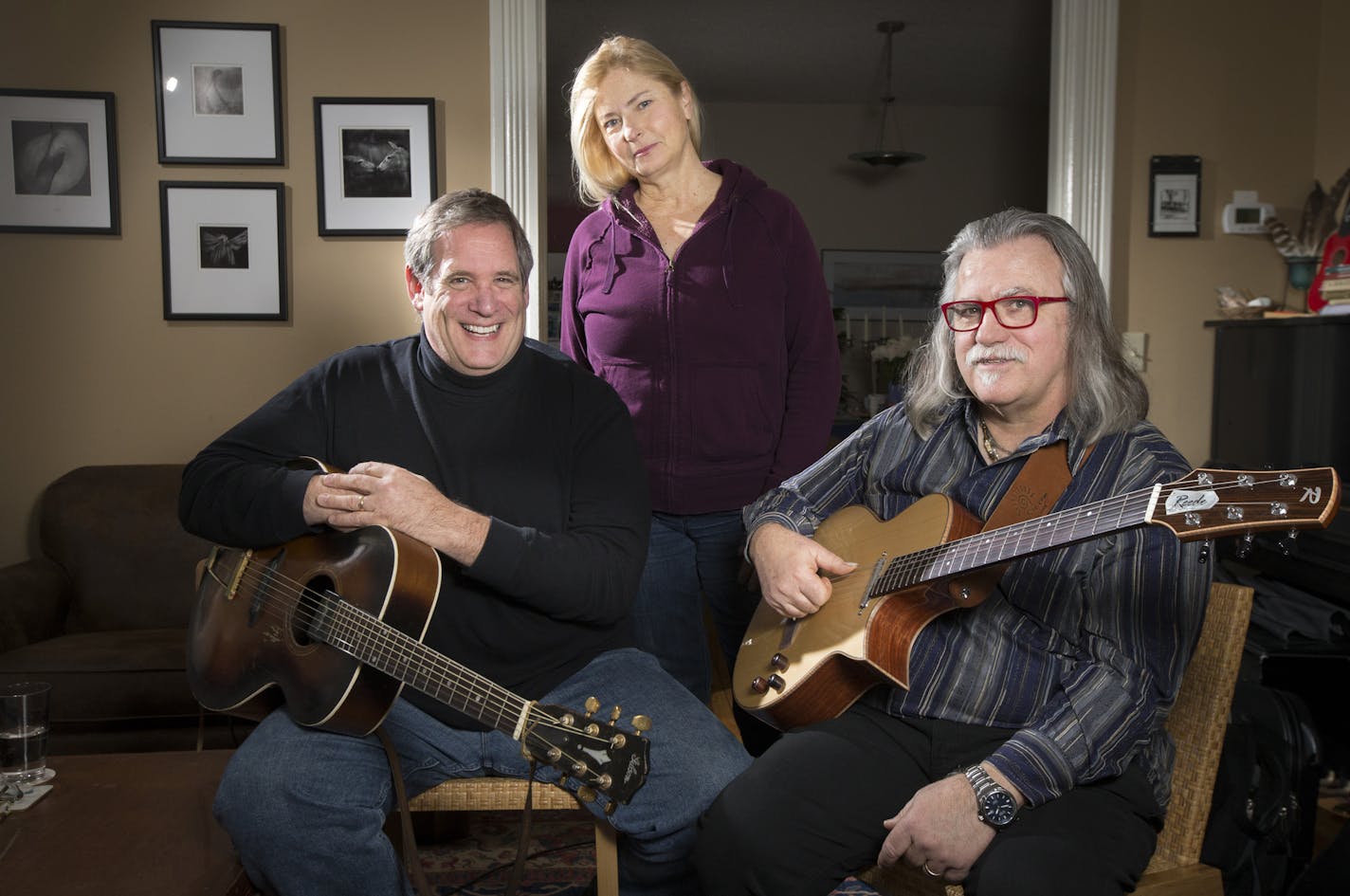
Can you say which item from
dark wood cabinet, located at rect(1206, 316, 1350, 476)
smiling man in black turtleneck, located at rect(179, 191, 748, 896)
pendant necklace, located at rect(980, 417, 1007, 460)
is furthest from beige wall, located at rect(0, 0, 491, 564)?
dark wood cabinet, located at rect(1206, 316, 1350, 476)

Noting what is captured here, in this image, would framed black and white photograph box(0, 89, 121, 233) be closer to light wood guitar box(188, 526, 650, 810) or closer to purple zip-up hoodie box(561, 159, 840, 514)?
purple zip-up hoodie box(561, 159, 840, 514)

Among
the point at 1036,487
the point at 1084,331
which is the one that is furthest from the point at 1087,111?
the point at 1036,487

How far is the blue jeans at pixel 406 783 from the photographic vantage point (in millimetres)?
1627

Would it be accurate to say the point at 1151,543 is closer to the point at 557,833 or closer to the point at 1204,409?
the point at 557,833

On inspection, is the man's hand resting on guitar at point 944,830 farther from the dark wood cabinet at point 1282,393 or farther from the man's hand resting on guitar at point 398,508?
the dark wood cabinet at point 1282,393

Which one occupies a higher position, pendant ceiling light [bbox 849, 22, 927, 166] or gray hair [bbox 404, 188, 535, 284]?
pendant ceiling light [bbox 849, 22, 927, 166]

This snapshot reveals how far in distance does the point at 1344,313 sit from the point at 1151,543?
7.05ft

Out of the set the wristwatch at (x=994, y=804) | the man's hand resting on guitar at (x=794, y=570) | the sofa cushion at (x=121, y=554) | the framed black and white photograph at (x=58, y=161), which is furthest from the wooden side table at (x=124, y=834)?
the framed black and white photograph at (x=58, y=161)

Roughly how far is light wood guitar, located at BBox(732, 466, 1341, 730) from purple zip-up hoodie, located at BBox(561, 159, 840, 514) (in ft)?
1.22

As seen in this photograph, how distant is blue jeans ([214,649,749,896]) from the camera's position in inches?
64.1

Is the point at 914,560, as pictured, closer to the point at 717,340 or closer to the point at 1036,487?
the point at 1036,487

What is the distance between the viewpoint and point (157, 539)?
3.30 meters

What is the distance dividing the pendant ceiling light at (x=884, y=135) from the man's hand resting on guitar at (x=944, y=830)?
5.14 metres

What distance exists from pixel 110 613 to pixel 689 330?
2.13m
